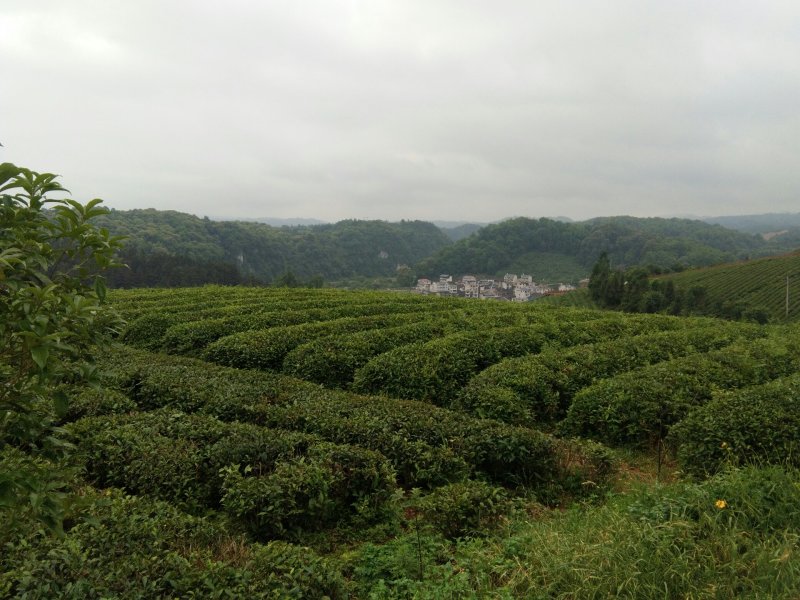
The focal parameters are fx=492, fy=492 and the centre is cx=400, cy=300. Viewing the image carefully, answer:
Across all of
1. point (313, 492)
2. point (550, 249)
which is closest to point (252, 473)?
point (313, 492)

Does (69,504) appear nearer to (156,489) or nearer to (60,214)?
(60,214)

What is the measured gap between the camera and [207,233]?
4186 inches

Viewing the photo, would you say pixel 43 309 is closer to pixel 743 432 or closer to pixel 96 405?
pixel 96 405

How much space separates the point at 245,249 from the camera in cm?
10469

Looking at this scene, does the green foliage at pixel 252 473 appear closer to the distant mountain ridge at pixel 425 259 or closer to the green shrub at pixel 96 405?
the green shrub at pixel 96 405

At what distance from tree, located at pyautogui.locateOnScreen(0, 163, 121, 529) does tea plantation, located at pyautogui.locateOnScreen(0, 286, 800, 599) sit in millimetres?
173

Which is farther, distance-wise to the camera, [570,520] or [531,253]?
[531,253]

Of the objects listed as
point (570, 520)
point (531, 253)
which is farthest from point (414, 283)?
point (570, 520)

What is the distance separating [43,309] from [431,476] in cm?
434

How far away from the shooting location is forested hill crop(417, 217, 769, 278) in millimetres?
111750

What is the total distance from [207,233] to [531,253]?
7562cm

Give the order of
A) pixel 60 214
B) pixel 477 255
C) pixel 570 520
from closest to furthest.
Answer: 1. pixel 60 214
2. pixel 570 520
3. pixel 477 255

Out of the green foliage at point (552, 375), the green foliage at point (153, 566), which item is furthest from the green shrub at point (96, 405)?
the green foliage at point (552, 375)

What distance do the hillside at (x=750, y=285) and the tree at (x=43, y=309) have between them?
5062 centimetres
